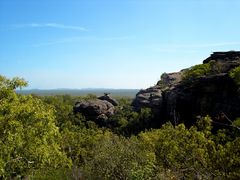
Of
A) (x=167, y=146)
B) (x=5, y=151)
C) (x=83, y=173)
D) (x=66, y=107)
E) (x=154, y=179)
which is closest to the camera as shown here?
(x=5, y=151)

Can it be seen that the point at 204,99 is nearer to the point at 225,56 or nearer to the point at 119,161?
the point at 225,56

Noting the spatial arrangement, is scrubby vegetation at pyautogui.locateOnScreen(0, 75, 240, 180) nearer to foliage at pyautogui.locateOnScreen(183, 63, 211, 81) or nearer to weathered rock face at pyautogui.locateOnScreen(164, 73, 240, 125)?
weathered rock face at pyautogui.locateOnScreen(164, 73, 240, 125)

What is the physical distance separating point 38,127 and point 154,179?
7.80 meters

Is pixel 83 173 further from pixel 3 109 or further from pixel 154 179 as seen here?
pixel 3 109

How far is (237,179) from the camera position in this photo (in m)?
18.5

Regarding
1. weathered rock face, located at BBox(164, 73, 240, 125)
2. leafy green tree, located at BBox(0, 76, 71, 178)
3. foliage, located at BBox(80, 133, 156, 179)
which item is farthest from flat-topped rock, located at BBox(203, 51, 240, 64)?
leafy green tree, located at BBox(0, 76, 71, 178)

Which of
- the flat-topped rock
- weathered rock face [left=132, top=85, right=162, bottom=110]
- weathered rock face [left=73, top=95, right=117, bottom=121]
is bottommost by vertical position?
weathered rock face [left=73, top=95, right=117, bottom=121]

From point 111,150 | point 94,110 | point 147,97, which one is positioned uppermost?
point 147,97

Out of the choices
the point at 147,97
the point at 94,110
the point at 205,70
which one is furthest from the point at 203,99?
the point at 94,110

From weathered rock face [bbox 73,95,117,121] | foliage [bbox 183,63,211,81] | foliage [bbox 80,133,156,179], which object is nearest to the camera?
foliage [bbox 80,133,156,179]

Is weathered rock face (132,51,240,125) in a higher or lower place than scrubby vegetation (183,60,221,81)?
lower

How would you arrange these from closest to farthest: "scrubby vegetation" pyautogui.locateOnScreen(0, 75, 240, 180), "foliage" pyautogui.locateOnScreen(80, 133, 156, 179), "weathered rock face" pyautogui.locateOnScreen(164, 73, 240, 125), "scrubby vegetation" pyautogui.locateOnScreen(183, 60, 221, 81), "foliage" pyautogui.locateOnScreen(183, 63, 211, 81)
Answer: "scrubby vegetation" pyautogui.locateOnScreen(0, 75, 240, 180), "foliage" pyautogui.locateOnScreen(80, 133, 156, 179), "weathered rock face" pyautogui.locateOnScreen(164, 73, 240, 125), "scrubby vegetation" pyautogui.locateOnScreen(183, 60, 221, 81), "foliage" pyautogui.locateOnScreen(183, 63, 211, 81)

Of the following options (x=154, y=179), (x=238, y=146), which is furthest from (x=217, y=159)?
(x=154, y=179)

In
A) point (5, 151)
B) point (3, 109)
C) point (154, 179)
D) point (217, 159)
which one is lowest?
point (154, 179)
